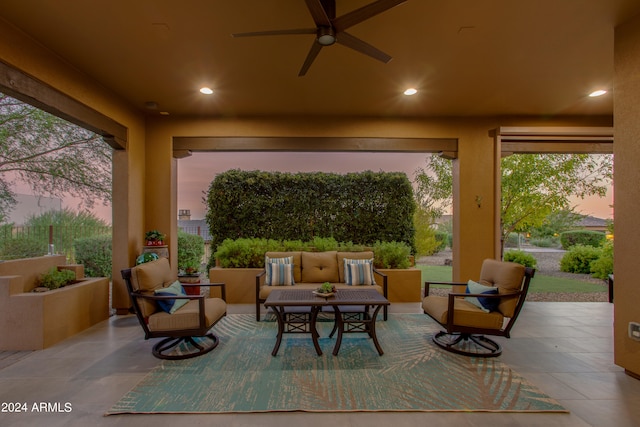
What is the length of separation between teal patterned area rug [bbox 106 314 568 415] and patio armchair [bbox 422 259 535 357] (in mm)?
276

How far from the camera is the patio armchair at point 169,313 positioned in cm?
310

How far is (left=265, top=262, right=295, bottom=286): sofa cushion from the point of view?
4.61 meters

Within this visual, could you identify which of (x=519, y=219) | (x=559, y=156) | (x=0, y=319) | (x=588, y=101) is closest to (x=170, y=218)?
(x=0, y=319)

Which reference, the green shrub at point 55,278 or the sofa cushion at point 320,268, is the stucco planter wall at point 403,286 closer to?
the sofa cushion at point 320,268

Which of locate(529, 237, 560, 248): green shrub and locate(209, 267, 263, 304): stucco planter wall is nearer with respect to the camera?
locate(209, 267, 263, 304): stucco planter wall

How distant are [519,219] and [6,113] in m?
10.6

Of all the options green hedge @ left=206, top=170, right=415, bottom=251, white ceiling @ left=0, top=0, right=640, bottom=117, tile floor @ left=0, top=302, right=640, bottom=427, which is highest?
white ceiling @ left=0, top=0, right=640, bottom=117

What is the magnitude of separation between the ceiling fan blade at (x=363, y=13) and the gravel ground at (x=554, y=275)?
5637mm

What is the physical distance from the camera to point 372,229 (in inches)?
265

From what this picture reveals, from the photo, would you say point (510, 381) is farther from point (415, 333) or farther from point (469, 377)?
point (415, 333)

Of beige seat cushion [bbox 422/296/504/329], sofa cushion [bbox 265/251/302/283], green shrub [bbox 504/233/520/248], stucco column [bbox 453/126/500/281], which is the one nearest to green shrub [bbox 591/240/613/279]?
green shrub [bbox 504/233/520/248]

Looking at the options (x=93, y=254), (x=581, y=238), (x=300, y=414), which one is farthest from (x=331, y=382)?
(x=581, y=238)

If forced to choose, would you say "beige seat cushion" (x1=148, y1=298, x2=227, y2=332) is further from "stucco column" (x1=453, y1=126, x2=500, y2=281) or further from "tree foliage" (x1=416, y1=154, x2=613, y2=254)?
"tree foliage" (x1=416, y1=154, x2=613, y2=254)

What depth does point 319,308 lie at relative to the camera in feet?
10.9
